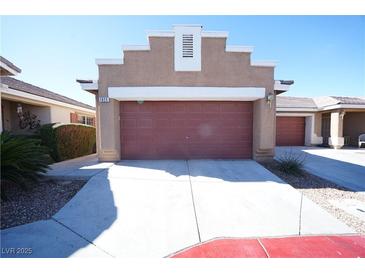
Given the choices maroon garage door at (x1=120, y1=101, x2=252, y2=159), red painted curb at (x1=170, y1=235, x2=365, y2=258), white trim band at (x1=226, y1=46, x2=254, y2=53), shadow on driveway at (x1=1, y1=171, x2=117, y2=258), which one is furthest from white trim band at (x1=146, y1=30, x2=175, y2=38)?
red painted curb at (x1=170, y1=235, x2=365, y2=258)

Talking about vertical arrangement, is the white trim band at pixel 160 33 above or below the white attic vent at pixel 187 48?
above

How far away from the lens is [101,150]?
782 centimetres

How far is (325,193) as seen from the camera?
4.95 m

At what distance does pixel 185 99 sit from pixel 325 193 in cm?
574

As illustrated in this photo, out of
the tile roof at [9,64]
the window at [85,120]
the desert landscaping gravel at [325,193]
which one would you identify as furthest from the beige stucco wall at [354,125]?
the window at [85,120]

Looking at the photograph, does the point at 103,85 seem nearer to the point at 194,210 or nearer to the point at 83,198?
the point at 83,198

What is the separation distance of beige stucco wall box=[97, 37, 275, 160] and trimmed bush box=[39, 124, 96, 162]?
251cm

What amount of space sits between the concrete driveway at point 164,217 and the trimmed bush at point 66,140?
4.43 m

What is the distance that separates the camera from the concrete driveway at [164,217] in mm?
2824

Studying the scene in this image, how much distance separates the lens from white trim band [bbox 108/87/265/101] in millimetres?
7531

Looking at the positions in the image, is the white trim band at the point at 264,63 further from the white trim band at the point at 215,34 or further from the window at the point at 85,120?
the window at the point at 85,120

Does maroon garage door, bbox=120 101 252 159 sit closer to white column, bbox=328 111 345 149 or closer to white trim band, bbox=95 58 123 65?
white trim band, bbox=95 58 123 65
